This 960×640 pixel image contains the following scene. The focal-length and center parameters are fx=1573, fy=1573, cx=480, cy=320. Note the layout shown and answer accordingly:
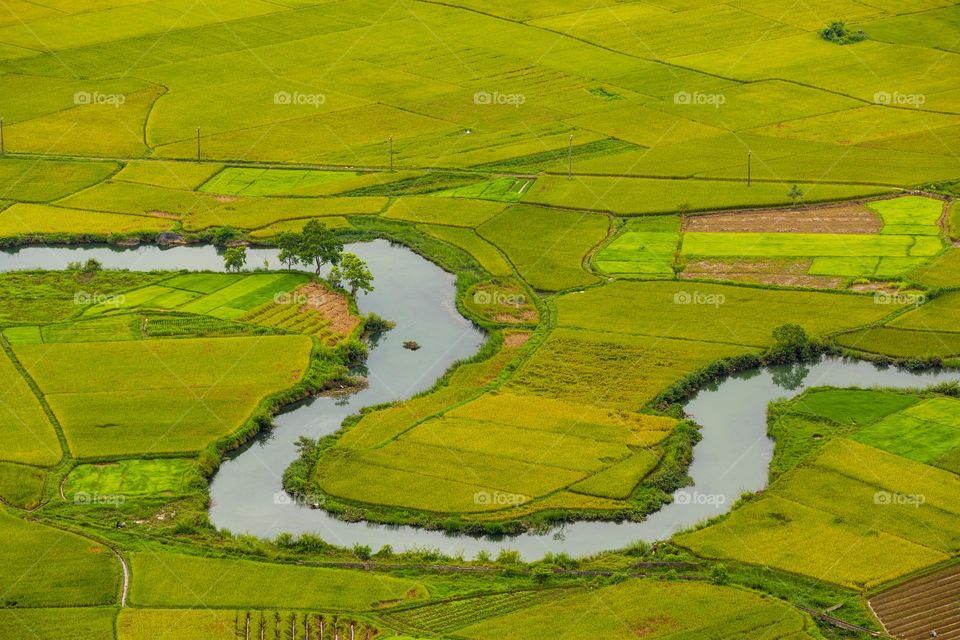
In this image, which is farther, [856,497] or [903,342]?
[903,342]

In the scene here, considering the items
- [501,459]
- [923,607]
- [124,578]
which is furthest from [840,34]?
[124,578]

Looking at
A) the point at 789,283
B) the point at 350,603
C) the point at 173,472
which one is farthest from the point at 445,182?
the point at 350,603

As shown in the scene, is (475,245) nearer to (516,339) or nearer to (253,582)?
(516,339)

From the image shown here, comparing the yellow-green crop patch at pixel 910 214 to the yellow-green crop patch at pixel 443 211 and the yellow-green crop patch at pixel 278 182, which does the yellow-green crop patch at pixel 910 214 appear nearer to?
the yellow-green crop patch at pixel 443 211

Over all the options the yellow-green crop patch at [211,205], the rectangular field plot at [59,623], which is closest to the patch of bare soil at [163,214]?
the yellow-green crop patch at [211,205]

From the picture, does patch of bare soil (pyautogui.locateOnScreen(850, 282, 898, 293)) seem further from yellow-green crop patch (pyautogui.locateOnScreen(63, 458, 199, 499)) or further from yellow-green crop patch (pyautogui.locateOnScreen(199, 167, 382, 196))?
yellow-green crop patch (pyautogui.locateOnScreen(63, 458, 199, 499))

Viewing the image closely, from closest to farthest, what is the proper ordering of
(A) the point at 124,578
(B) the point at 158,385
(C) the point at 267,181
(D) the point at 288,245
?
(A) the point at 124,578 → (B) the point at 158,385 → (D) the point at 288,245 → (C) the point at 267,181

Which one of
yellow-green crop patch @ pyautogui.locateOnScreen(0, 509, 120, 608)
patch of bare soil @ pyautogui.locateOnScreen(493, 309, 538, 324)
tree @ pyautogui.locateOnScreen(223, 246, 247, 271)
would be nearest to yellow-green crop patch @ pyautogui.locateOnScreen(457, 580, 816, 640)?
yellow-green crop patch @ pyautogui.locateOnScreen(0, 509, 120, 608)
